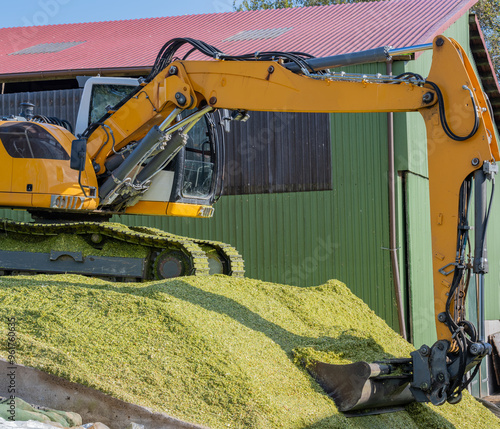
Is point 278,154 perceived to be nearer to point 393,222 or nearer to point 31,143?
point 393,222

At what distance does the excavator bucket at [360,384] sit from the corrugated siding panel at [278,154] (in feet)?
21.8

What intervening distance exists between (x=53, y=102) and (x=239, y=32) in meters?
4.85

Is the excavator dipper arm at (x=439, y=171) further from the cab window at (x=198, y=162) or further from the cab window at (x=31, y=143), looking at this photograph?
the cab window at (x=31, y=143)

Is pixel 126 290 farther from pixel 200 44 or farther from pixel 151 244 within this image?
pixel 200 44

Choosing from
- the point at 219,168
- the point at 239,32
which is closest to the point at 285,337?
the point at 219,168

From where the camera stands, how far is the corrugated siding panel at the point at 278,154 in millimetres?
12859

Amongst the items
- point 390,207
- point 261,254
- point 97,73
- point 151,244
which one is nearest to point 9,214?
point 97,73

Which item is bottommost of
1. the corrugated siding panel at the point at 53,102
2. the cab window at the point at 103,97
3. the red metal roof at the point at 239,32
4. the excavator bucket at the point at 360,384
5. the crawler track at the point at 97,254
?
the excavator bucket at the point at 360,384

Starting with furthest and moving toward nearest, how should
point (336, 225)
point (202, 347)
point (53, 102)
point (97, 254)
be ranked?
1. point (53, 102)
2. point (336, 225)
3. point (97, 254)
4. point (202, 347)

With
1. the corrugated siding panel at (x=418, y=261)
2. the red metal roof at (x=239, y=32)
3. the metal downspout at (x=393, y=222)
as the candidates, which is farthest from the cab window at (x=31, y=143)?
the corrugated siding panel at (x=418, y=261)

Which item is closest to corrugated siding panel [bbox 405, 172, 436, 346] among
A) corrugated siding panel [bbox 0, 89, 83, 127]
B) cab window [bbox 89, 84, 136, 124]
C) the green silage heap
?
the green silage heap

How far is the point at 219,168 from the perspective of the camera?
32.3 ft

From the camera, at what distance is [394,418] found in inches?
255

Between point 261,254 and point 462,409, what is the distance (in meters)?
6.30
